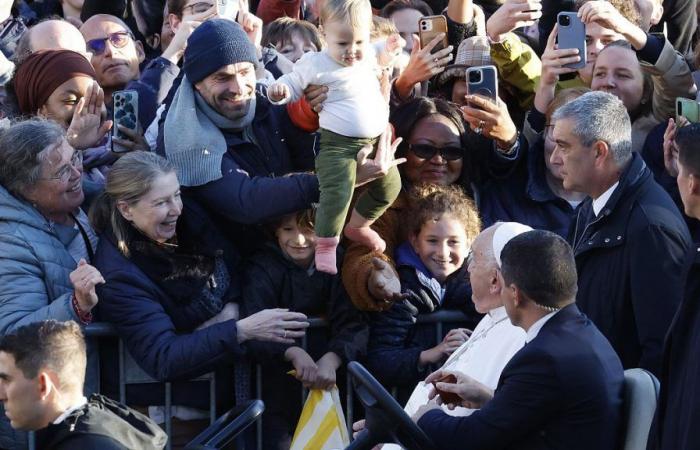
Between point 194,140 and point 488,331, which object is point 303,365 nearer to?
point 488,331

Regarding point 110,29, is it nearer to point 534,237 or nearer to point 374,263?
point 374,263

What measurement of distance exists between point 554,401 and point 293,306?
194 cm

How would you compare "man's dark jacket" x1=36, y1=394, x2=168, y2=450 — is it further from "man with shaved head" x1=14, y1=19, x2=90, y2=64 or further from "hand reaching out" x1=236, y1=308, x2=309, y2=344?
"man with shaved head" x1=14, y1=19, x2=90, y2=64

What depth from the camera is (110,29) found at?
311 inches

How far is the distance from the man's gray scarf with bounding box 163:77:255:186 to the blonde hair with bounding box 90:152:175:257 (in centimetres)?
15

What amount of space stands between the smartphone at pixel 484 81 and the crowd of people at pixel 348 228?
11cm

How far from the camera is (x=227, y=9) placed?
24.5 ft

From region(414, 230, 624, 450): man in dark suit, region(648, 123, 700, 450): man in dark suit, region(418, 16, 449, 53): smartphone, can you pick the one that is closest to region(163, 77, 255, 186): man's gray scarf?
region(418, 16, 449, 53): smartphone

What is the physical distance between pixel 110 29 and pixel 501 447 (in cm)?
398

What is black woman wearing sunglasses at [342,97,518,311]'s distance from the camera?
22.9ft

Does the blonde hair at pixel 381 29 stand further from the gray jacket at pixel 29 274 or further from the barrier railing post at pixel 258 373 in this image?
the gray jacket at pixel 29 274

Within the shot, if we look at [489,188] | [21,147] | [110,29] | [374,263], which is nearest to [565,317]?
[374,263]

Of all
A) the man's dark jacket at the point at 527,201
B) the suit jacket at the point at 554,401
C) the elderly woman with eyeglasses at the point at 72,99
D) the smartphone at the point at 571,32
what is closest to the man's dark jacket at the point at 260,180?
the elderly woman with eyeglasses at the point at 72,99

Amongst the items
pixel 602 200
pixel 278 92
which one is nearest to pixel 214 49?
pixel 278 92
